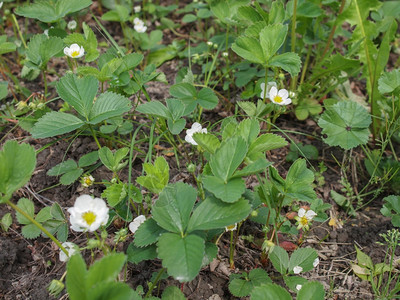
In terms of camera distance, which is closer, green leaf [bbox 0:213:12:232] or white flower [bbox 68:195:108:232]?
white flower [bbox 68:195:108:232]

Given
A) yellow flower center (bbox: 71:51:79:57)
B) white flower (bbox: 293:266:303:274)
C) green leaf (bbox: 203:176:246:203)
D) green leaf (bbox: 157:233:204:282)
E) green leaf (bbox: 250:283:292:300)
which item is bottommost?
white flower (bbox: 293:266:303:274)

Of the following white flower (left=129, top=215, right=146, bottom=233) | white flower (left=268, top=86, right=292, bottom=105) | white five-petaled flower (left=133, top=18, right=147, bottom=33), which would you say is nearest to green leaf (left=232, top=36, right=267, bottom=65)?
white flower (left=268, top=86, right=292, bottom=105)

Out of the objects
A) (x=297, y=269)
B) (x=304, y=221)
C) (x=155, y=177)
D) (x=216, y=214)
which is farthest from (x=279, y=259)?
(x=155, y=177)

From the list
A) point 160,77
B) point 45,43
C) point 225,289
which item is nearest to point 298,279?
point 225,289

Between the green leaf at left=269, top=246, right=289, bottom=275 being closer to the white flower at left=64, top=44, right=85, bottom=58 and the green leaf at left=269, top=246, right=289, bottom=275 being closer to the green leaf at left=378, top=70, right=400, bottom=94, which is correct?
the green leaf at left=378, top=70, right=400, bottom=94

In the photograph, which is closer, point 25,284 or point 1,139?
point 25,284

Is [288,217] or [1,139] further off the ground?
[1,139]

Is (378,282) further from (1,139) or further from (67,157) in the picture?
(1,139)

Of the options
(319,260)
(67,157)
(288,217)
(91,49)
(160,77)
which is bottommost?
(319,260)
